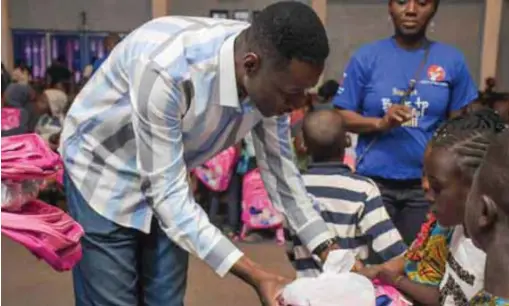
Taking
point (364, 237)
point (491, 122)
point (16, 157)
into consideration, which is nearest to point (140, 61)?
point (16, 157)

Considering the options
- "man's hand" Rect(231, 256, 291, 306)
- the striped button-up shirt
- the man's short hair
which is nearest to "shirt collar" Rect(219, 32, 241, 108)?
the striped button-up shirt

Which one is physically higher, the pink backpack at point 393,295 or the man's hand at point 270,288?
the man's hand at point 270,288

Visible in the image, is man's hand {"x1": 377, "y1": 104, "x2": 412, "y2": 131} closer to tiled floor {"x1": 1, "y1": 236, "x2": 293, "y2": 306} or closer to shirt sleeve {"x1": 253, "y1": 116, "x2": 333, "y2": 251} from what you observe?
shirt sleeve {"x1": 253, "y1": 116, "x2": 333, "y2": 251}

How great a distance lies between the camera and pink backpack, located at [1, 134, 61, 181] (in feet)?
4.34

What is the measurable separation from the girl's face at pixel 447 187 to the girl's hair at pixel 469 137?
0.7 inches

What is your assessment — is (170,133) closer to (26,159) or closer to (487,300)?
(26,159)

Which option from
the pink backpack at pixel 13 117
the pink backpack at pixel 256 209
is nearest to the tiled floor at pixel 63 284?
the pink backpack at pixel 256 209

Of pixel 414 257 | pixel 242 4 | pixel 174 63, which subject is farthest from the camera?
pixel 242 4

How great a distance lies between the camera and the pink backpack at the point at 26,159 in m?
1.32

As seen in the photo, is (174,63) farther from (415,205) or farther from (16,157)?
(415,205)

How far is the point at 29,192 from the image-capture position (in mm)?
1362

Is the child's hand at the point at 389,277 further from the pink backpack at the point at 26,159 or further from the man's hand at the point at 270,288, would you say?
the pink backpack at the point at 26,159

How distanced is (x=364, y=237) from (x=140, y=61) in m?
1.14

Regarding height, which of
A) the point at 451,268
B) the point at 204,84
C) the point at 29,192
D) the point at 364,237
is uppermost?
the point at 204,84
